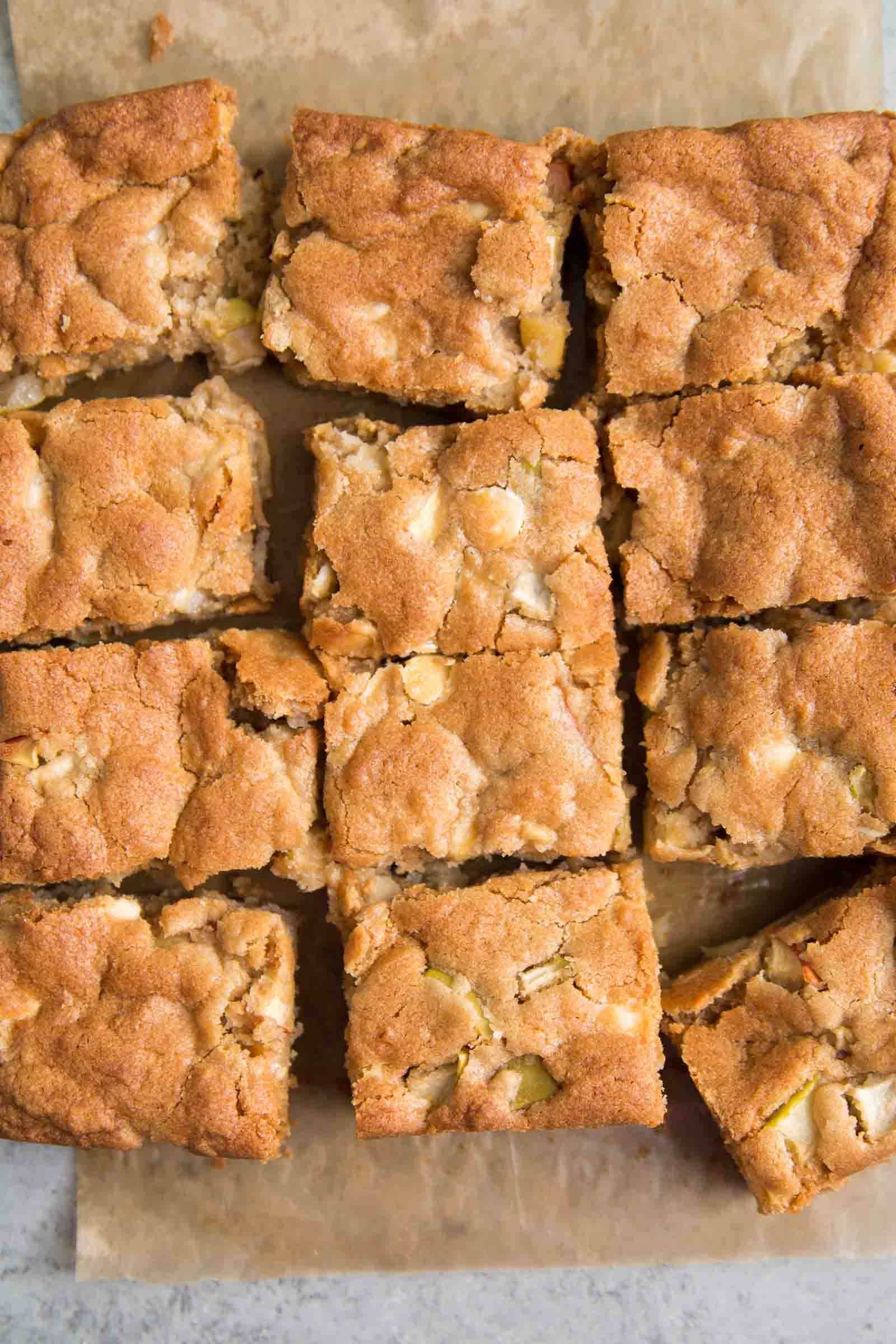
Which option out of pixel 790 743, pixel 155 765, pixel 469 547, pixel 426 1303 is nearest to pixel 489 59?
pixel 469 547

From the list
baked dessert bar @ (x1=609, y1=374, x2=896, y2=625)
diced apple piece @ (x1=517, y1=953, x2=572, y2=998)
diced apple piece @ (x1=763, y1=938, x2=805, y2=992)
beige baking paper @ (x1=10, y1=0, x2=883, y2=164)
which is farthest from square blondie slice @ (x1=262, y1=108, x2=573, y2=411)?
diced apple piece @ (x1=763, y1=938, x2=805, y2=992)

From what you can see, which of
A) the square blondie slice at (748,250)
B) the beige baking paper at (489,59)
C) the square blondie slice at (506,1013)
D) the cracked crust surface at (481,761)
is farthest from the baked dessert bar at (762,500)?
the beige baking paper at (489,59)

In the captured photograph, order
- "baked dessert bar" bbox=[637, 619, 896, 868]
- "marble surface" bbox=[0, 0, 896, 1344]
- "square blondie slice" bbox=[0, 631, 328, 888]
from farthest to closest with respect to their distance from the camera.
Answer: "marble surface" bbox=[0, 0, 896, 1344] < "square blondie slice" bbox=[0, 631, 328, 888] < "baked dessert bar" bbox=[637, 619, 896, 868]

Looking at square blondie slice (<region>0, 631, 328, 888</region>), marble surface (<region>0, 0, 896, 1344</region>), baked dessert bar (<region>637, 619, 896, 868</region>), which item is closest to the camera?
baked dessert bar (<region>637, 619, 896, 868</region>)

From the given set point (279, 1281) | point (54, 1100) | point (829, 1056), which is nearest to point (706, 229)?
point (829, 1056)

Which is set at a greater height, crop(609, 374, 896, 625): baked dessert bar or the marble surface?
crop(609, 374, 896, 625): baked dessert bar

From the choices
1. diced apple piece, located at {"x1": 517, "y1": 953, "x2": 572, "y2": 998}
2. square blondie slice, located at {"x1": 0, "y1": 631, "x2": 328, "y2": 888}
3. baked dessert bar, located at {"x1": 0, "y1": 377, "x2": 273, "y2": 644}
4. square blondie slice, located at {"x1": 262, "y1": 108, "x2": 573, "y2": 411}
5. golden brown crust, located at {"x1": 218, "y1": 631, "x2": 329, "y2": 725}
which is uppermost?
square blondie slice, located at {"x1": 262, "y1": 108, "x2": 573, "y2": 411}

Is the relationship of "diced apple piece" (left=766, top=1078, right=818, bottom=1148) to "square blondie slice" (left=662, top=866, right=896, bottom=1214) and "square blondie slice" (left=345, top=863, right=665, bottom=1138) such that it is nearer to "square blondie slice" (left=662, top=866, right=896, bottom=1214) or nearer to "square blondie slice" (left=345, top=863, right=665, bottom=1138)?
"square blondie slice" (left=662, top=866, right=896, bottom=1214)
